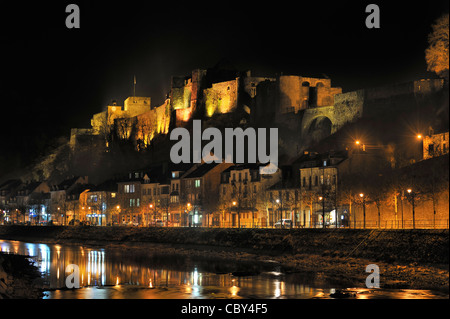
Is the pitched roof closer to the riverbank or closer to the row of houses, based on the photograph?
the row of houses

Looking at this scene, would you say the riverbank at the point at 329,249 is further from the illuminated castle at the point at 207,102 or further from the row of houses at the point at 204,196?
the illuminated castle at the point at 207,102

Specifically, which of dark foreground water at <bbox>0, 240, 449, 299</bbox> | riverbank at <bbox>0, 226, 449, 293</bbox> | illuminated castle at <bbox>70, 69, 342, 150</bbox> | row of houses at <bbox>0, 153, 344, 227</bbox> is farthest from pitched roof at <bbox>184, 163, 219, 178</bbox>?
dark foreground water at <bbox>0, 240, 449, 299</bbox>

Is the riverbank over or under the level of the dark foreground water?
over

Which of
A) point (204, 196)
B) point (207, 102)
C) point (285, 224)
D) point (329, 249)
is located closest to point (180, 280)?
point (329, 249)

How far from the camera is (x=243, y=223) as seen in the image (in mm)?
67250

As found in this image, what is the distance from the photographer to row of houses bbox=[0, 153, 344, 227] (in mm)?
61312

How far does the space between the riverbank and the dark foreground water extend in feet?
5.89

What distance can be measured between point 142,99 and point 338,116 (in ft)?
192

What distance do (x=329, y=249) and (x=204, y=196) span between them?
30059 millimetres

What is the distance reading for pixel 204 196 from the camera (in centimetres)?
7269

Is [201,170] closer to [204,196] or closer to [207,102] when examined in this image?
[204,196]

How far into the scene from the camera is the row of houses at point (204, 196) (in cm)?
6131
